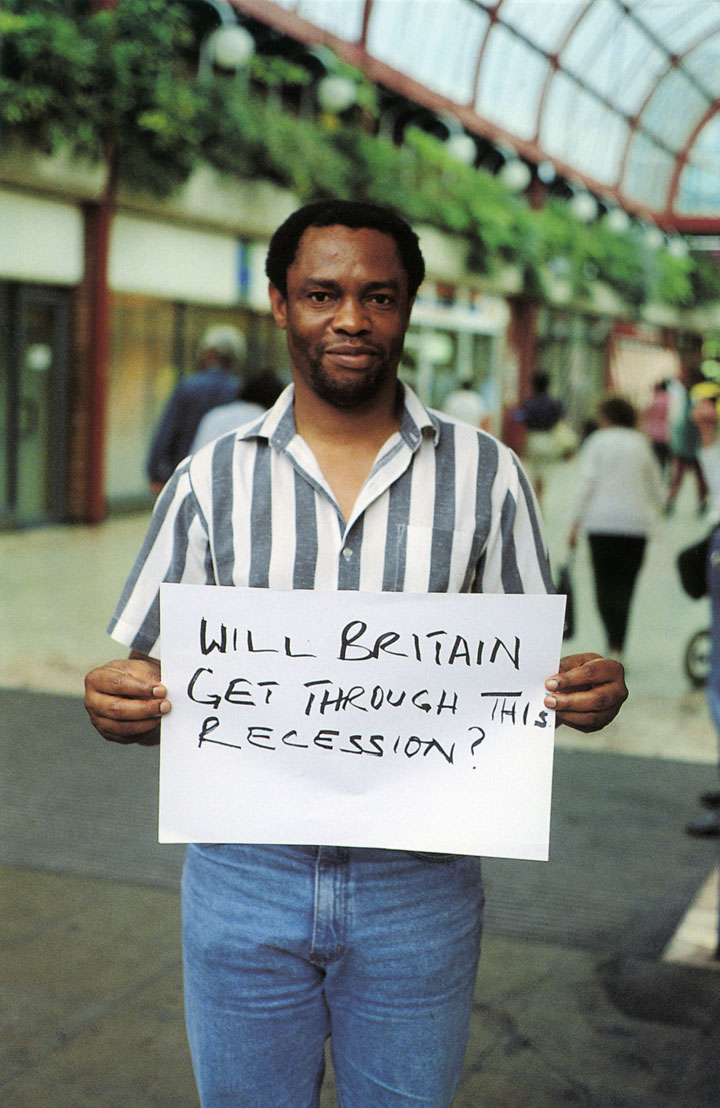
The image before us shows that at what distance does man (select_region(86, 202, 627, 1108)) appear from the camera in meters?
1.86

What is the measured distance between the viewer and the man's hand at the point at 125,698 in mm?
1849

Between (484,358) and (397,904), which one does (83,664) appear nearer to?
(397,904)

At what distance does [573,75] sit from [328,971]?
78.6 feet

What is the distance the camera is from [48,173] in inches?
475

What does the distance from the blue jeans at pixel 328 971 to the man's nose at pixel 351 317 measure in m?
0.72

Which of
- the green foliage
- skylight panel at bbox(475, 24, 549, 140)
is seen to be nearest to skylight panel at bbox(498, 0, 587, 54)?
skylight panel at bbox(475, 24, 549, 140)

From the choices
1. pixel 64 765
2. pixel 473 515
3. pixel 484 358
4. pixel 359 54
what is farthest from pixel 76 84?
pixel 484 358

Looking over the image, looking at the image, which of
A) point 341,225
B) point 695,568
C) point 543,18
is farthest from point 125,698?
point 543,18

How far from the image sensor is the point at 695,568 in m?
4.45

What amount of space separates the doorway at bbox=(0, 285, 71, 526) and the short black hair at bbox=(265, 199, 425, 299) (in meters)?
11.1

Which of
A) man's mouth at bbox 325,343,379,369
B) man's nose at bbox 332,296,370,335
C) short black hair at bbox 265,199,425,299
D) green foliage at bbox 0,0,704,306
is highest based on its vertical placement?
green foliage at bbox 0,0,704,306

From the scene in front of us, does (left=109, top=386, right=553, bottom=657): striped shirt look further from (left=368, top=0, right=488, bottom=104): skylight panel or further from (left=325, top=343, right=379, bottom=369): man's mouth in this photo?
(left=368, top=0, right=488, bottom=104): skylight panel

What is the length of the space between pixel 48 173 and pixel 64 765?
25.3 ft

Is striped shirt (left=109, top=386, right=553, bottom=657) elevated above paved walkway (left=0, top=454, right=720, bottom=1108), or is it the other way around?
striped shirt (left=109, top=386, right=553, bottom=657)
